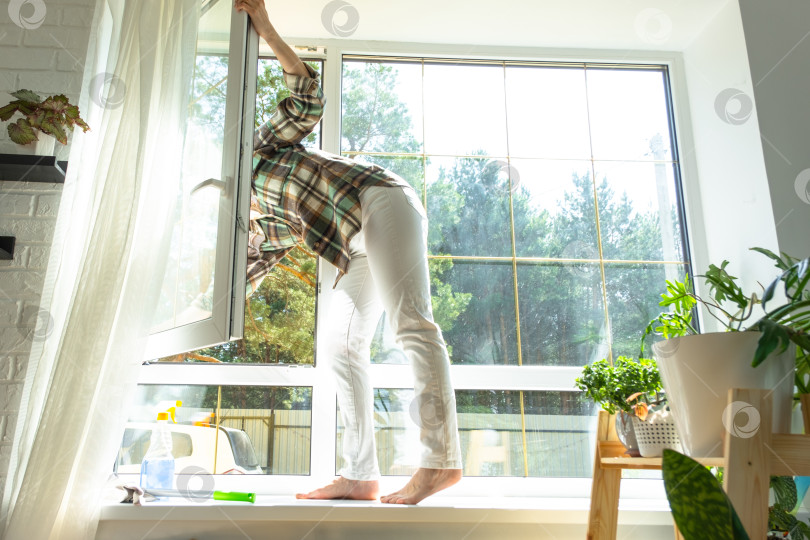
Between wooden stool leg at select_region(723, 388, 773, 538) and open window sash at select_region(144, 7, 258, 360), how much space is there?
0.86 metres

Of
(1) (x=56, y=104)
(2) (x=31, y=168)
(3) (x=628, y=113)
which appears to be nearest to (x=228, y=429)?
(2) (x=31, y=168)

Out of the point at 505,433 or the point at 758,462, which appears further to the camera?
the point at 505,433

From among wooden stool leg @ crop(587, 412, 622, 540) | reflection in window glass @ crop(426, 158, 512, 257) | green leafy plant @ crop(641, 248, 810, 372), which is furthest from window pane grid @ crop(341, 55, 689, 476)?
wooden stool leg @ crop(587, 412, 622, 540)

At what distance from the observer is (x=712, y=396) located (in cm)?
107

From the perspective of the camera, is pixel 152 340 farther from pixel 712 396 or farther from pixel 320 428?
pixel 712 396

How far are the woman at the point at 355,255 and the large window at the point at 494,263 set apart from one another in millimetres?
225

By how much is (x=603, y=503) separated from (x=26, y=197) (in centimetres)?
160

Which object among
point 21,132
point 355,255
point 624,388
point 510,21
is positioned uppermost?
point 510,21

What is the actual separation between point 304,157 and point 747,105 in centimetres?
130

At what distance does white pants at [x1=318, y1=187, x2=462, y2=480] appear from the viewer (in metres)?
1.44

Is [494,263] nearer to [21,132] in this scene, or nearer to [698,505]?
[21,132]

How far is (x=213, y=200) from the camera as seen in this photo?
1358mm

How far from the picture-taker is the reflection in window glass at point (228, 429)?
1.77 metres

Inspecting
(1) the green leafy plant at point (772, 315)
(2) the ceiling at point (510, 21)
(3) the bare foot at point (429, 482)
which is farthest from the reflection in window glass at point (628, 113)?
(3) the bare foot at point (429, 482)
